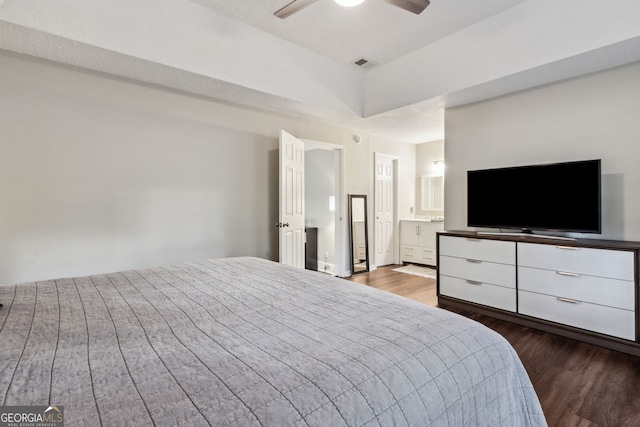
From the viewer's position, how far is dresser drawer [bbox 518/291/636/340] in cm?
233

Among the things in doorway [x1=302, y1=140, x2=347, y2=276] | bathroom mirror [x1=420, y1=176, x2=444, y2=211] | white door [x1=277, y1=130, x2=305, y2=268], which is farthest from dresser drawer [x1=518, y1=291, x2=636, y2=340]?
bathroom mirror [x1=420, y1=176, x2=444, y2=211]

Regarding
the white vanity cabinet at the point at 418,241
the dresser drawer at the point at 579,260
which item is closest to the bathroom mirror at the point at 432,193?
the white vanity cabinet at the point at 418,241

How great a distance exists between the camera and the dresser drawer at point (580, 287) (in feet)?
7.64

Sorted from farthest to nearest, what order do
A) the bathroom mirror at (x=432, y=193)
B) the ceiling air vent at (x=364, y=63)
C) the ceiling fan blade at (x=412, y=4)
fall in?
1. the bathroom mirror at (x=432, y=193)
2. the ceiling air vent at (x=364, y=63)
3. the ceiling fan blade at (x=412, y=4)

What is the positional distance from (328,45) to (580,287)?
3.38m

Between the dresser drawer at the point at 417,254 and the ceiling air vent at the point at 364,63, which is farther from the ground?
the ceiling air vent at the point at 364,63

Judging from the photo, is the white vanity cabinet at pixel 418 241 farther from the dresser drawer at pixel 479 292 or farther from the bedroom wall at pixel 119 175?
the bedroom wall at pixel 119 175

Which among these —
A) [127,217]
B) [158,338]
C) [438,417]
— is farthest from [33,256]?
[438,417]

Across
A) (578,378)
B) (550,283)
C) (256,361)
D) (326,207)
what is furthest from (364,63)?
(256,361)

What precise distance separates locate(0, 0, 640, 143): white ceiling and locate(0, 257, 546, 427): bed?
1976 millimetres

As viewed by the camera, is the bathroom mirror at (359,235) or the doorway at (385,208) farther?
the doorway at (385,208)

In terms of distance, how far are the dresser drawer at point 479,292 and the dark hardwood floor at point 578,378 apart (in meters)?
0.21

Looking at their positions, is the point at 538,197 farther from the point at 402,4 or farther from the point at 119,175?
the point at 119,175

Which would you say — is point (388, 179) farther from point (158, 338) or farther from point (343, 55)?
point (158, 338)
